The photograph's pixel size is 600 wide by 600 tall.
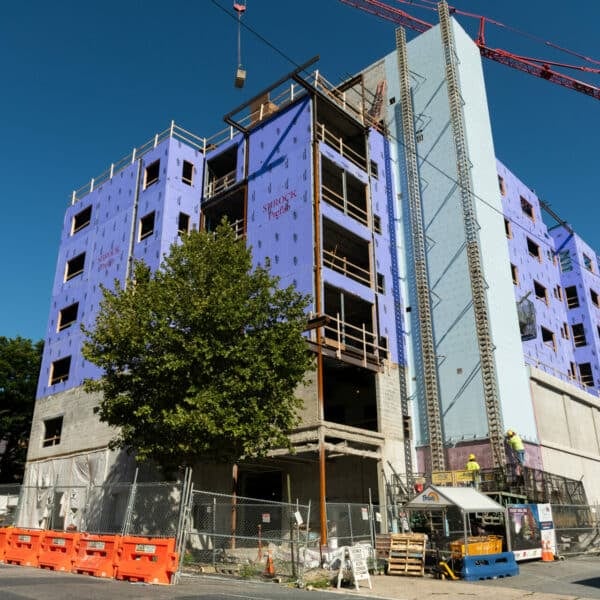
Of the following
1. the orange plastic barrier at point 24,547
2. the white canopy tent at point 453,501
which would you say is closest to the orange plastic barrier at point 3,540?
the orange plastic barrier at point 24,547

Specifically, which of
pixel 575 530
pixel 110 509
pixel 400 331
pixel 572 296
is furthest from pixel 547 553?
pixel 572 296

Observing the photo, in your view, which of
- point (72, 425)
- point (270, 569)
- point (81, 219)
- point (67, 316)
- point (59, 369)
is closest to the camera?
point (270, 569)

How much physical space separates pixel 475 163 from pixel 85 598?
29.7 meters

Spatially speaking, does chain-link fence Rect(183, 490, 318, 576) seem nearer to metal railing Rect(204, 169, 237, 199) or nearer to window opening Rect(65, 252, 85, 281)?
metal railing Rect(204, 169, 237, 199)

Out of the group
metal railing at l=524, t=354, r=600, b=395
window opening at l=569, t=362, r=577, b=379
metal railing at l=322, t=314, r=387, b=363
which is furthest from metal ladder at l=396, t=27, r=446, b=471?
window opening at l=569, t=362, r=577, b=379

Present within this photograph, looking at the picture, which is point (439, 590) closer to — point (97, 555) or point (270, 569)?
point (270, 569)

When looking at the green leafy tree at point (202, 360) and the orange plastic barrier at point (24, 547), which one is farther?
the green leafy tree at point (202, 360)

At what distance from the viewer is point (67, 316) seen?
37094mm

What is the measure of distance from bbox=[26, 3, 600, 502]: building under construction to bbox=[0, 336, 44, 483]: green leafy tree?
12050 mm

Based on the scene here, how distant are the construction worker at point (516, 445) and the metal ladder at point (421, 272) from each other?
3394 mm

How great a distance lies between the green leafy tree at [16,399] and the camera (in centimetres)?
4600

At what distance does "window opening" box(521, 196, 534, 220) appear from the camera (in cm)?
4094

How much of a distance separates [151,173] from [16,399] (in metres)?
22.9

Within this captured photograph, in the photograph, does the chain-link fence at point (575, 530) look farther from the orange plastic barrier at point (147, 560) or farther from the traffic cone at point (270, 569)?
the orange plastic barrier at point (147, 560)
